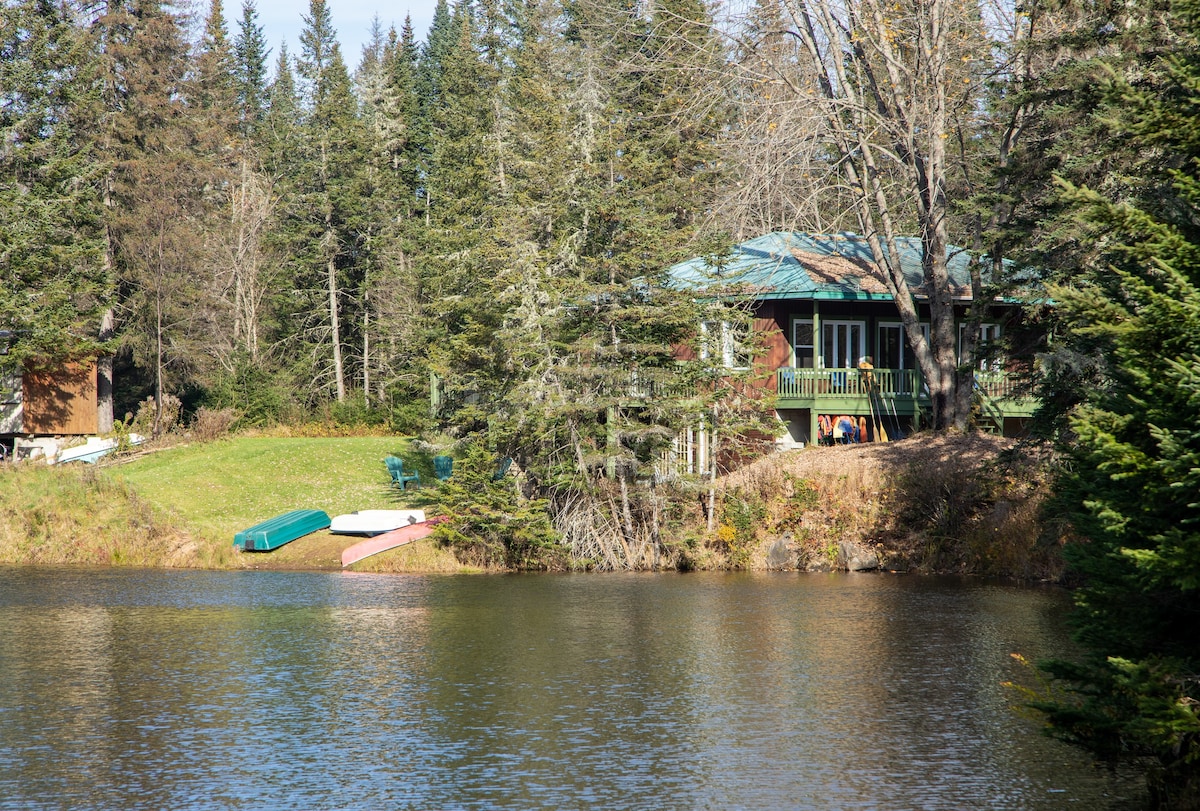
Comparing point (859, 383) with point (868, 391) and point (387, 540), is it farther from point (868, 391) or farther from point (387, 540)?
point (387, 540)

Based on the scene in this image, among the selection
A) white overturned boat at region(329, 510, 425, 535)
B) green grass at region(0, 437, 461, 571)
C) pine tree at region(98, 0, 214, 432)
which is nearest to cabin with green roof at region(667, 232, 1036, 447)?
white overturned boat at region(329, 510, 425, 535)

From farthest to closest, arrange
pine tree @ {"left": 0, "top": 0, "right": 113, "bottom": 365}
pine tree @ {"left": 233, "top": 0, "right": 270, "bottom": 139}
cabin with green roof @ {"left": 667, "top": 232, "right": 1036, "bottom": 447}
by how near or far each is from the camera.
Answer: pine tree @ {"left": 233, "top": 0, "right": 270, "bottom": 139}
pine tree @ {"left": 0, "top": 0, "right": 113, "bottom": 365}
cabin with green roof @ {"left": 667, "top": 232, "right": 1036, "bottom": 447}

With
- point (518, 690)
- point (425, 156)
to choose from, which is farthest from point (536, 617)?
point (425, 156)

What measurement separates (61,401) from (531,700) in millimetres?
33991

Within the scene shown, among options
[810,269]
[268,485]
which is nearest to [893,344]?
[810,269]

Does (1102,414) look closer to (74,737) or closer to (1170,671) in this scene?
(1170,671)

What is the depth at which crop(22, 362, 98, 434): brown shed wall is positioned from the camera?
4359 centimetres

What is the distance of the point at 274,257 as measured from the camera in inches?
2247

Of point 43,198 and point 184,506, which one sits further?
point 43,198

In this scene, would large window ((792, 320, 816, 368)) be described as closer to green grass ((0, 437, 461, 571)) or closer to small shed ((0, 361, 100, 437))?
green grass ((0, 437, 461, 571))

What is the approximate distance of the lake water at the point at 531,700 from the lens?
12.5 metres

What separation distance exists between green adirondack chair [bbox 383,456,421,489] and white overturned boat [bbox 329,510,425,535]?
4.47 m

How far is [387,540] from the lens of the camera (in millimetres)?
31656

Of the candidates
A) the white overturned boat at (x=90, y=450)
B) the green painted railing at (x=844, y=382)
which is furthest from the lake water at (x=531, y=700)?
the white overturned boat at (x=90, y=450)
